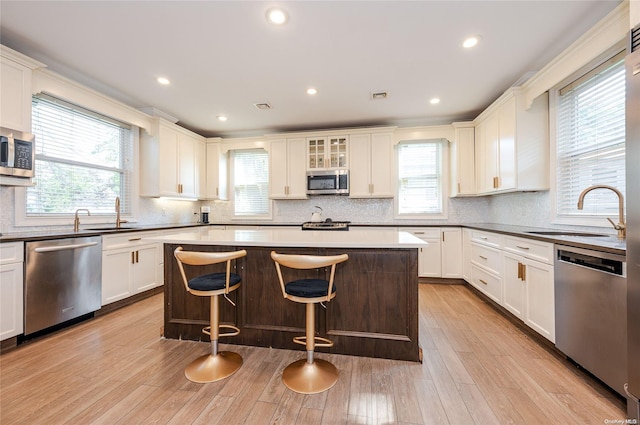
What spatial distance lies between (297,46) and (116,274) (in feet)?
10.4

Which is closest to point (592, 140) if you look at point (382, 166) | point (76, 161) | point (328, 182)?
point (382, 166)

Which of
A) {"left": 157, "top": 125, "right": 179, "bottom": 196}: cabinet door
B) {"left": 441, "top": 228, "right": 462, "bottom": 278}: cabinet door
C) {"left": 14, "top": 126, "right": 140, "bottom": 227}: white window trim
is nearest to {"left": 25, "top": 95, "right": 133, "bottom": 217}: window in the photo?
{"left": 14, "top": 126, "right": 140, "bottom": 227}: white window trim

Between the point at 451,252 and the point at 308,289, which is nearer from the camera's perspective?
the point at 308,289

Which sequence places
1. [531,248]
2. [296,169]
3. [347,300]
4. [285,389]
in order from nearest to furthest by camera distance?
1. [285,389]
2. [347,300]
3. [531,248]
4. [296,169]

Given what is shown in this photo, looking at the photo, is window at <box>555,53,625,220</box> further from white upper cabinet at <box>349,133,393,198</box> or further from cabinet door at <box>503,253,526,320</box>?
white upper cabinet at <box>349,133,393,198</box>

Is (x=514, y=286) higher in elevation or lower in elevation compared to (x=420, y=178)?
lower

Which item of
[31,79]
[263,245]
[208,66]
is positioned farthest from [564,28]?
[31,79]

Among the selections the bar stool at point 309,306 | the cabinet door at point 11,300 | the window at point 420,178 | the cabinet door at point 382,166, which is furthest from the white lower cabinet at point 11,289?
the window at point 420,178

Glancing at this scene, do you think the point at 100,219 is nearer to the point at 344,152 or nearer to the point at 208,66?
the point at 208,66

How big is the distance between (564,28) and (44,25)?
4.35 metres

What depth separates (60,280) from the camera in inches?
98.0

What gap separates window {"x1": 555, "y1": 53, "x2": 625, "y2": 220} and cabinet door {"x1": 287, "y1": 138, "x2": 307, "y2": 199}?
134 inches

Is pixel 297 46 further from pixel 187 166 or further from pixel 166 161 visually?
pixel 187 166

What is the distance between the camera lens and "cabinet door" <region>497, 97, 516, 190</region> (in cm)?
A: 308
